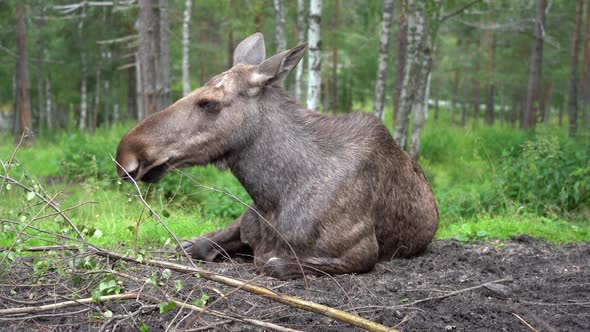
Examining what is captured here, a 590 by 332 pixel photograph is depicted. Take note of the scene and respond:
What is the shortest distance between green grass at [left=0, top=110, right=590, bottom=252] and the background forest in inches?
1.3

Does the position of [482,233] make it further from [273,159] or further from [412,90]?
[412,90]

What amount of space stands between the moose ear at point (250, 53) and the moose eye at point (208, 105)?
0.70 meters

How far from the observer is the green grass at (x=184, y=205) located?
245 inches

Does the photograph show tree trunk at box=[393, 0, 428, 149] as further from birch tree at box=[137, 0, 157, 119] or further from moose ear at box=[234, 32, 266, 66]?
moose ear at box=[234, 32, 266, 66]

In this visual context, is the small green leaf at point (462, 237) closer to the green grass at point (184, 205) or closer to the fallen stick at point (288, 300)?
the green grass at point (184, 205)

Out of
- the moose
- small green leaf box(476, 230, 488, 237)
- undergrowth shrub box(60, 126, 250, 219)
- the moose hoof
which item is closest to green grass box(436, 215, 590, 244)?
small green leaf box(476, 230, 488, 237)

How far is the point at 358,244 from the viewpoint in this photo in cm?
502

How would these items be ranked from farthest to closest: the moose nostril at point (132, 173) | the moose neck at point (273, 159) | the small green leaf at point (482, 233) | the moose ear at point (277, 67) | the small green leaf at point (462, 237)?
the small green leaf at point (482, 233) → the small green leaf at point (462, 237) → the moose neck at point (273, 159) → the moose ear at point (277, 67) → the moose nostril at point (132, 173)

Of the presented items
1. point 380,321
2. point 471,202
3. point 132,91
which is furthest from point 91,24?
point 380,321

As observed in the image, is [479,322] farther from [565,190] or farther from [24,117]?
[24,117]

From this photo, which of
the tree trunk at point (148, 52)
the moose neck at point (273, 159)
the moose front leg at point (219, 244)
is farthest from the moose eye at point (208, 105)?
the tree trunk at point (148, 52)

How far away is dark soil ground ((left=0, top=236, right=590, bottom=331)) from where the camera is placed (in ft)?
12.0

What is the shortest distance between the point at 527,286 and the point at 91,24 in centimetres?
2668

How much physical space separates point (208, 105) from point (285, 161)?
71cm
